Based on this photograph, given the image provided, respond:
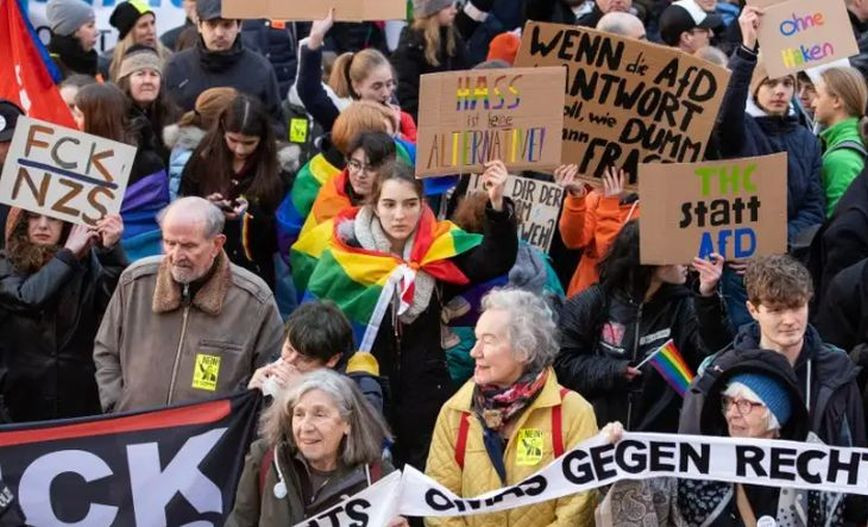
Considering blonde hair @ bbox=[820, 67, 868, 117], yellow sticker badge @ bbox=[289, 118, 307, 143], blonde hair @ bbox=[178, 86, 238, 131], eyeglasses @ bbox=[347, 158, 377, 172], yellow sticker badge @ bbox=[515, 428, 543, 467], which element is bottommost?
yellow sticker badge @ bbox=[515, 428, 543, 467]

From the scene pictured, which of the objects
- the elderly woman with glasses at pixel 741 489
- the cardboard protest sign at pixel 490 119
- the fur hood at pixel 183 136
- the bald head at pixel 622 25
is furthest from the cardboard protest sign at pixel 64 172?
the bald head at pixel 622 25

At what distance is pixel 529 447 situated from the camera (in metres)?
8.01

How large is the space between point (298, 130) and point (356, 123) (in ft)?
5.63

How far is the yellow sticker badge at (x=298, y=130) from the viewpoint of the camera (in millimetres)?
12188

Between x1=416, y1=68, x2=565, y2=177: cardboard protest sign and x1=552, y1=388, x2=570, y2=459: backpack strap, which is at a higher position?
x1=416, y1=68, x2=565, y2=177: cardboard protest sign

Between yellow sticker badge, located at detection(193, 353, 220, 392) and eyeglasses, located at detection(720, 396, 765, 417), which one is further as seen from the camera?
yellow sticker badge, located at detection(193, 353, 220, 392)

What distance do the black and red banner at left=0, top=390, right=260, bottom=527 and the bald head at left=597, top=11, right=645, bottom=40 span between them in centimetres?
429

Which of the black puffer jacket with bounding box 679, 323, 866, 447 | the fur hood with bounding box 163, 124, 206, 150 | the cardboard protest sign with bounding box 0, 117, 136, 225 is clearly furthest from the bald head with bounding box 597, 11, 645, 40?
the black puffer jacket with bounding box 679, 323, 866, 447

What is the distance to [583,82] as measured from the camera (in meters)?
10.2

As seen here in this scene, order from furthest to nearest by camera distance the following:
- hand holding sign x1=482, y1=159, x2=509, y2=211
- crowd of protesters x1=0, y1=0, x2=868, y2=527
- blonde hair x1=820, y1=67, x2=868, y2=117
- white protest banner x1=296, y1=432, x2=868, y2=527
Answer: blonde hair x1=820, y1=67, x2=868, y2=117
hand holding sign x1=482, y1=159, x2=509, y2=211
crowd of protesters x1=0, y1=0, x2=868, y2=527
white protest banner x1=296, y1=432, x2=868, y2=527

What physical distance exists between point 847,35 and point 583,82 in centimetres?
150

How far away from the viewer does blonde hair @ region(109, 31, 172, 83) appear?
12695 mm

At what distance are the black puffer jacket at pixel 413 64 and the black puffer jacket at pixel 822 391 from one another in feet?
17.8

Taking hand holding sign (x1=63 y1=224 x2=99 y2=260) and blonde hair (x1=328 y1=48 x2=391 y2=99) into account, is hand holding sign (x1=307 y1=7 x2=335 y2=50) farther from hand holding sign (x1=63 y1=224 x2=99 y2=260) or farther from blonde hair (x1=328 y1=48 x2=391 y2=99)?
hand holding sign (x1=63 y1=224 x2=99 y2=260)
